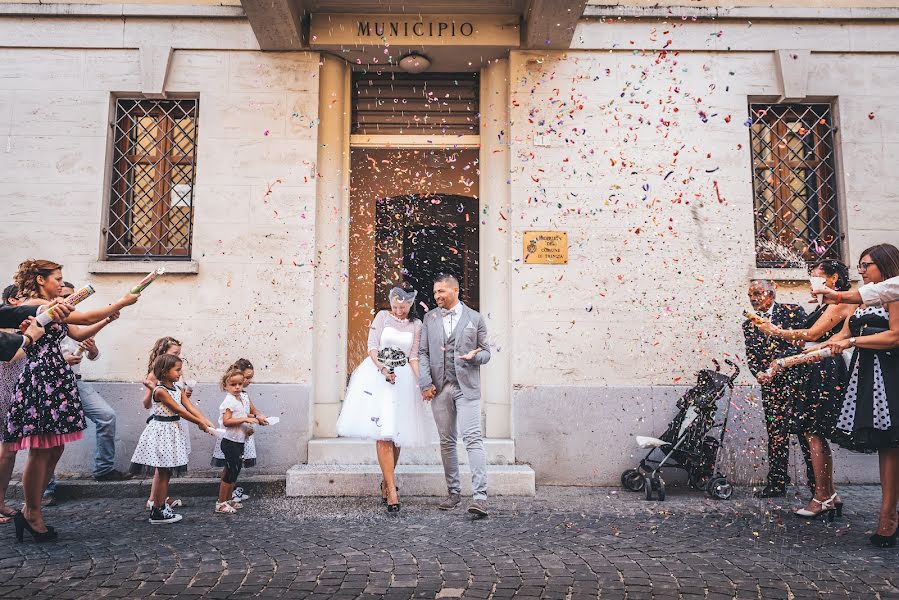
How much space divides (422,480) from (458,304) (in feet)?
6.13

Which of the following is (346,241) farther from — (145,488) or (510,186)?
(145,488)

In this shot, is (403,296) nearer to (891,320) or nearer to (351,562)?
(351,562)

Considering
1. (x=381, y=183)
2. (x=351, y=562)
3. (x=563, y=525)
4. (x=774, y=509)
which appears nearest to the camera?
(x=351, y=562)

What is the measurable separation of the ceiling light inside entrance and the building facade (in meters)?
0.03

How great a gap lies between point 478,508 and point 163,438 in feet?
9.18

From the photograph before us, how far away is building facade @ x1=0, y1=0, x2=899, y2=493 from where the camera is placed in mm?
6840

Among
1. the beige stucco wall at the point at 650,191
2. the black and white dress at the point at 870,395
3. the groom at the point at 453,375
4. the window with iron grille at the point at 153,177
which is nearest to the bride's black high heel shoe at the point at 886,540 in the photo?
the black and white dress at the point at 870,395

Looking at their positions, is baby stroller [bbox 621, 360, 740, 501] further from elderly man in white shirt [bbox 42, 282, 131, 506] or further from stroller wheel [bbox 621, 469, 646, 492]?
elderly man in white shirt [bbox 42, 282, 131, 506]

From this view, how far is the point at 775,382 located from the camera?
5.76 m

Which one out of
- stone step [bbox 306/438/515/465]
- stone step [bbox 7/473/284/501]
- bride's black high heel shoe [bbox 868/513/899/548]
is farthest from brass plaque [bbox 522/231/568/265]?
bride's black high heel shoe [bbox 868/513/899/548]

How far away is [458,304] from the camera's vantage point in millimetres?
5934

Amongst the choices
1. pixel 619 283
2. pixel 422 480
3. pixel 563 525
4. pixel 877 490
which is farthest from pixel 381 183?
pixel 877 490

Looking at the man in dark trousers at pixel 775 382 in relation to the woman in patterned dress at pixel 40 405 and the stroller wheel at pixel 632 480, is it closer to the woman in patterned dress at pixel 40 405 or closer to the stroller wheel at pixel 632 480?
the stroller wheel at pixel 632 480

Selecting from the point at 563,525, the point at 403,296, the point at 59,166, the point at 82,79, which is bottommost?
the point at 563,525
